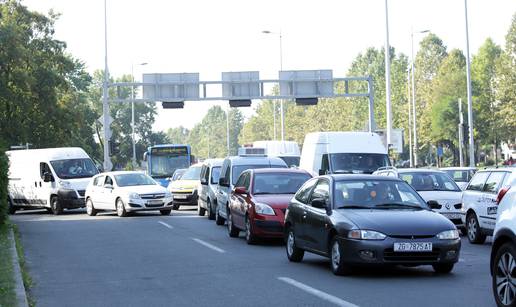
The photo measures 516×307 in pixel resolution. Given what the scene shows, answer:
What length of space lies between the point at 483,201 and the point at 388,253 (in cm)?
735

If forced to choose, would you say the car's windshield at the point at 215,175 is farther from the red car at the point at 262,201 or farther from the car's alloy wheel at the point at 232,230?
the car's alloy wheel at the point at 232,230

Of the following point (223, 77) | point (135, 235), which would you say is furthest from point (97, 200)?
point (223, 77)

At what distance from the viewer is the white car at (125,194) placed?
1257 inches

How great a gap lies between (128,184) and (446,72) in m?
75.3

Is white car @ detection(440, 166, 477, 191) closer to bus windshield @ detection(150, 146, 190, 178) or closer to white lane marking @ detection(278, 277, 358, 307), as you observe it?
white lane marking @ detection(278, 277, 358, 307)

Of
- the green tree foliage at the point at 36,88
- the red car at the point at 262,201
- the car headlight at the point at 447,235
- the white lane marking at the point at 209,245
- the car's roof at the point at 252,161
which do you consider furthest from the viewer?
the green tree foliage at the point at 36,88

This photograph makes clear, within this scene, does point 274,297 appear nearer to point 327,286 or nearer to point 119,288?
point 327,286

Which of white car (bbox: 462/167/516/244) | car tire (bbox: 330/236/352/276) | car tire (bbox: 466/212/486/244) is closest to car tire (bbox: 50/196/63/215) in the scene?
white car (bbox: 462/167/516/244)

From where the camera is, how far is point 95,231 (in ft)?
81.5

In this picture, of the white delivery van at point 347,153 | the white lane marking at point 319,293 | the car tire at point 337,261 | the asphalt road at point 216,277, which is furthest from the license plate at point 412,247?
the white delivery van at point 347,153

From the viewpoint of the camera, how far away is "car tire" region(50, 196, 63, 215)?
35422mm

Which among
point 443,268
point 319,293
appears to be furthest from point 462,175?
point 319,293

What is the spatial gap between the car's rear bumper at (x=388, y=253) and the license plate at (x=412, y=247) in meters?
0.04

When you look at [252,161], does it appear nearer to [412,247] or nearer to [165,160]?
[412,247]
